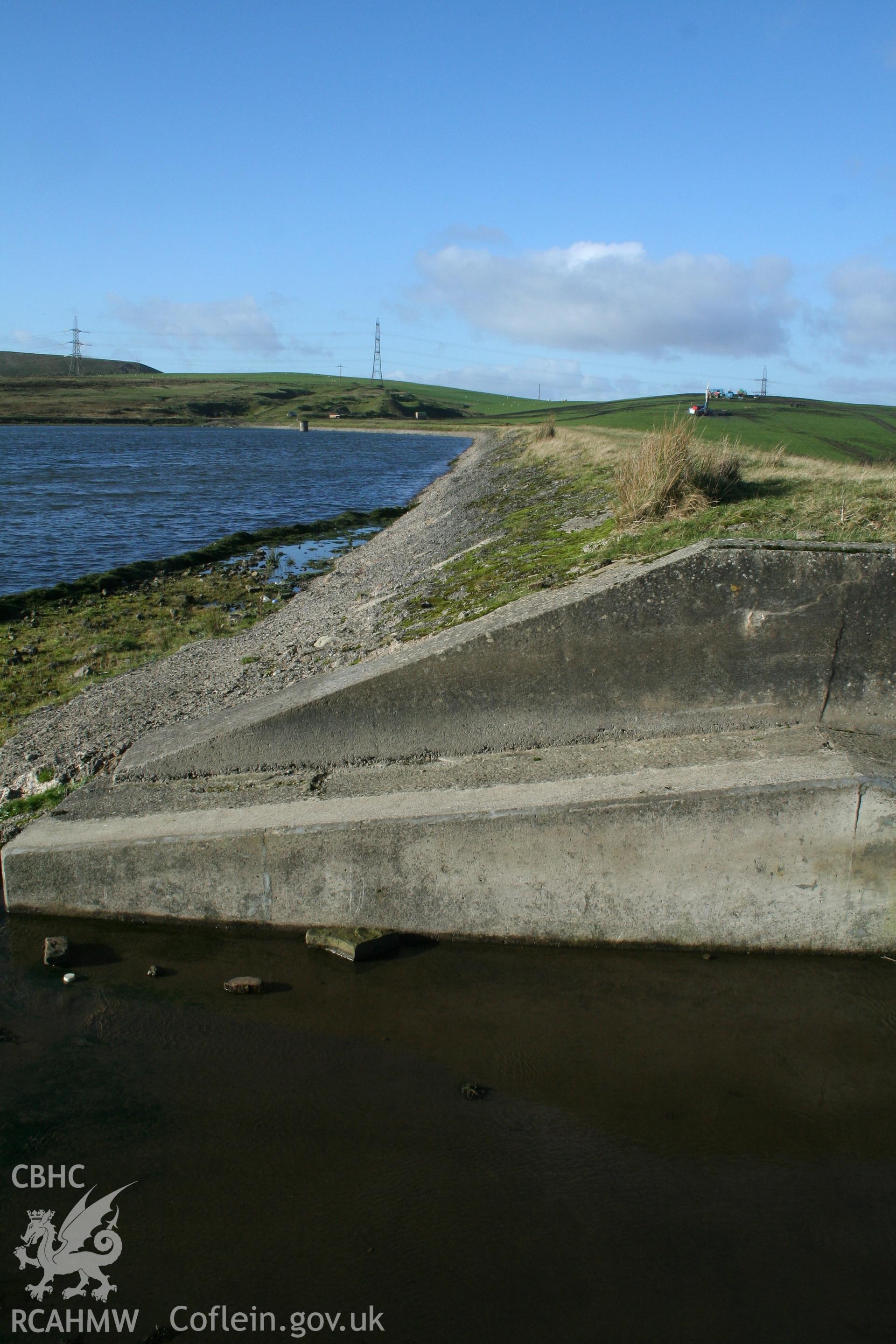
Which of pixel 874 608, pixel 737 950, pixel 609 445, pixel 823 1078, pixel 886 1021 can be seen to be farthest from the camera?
pixel 609 445

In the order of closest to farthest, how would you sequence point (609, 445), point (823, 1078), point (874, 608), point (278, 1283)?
point (278, 1283)
point (823, 1078)
point (874, 608)
point (609, 445)

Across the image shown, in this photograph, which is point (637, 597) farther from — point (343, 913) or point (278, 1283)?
point (278, 1283)

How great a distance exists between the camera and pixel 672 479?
10125mm

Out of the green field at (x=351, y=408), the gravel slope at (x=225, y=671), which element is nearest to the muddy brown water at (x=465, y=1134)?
the gravel slope at (x=225, y=671)

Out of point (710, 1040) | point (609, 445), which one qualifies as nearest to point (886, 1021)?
point (710, 1040)

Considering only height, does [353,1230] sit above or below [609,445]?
below

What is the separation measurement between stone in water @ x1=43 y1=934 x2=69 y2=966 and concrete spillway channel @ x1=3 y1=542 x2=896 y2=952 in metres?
0.43

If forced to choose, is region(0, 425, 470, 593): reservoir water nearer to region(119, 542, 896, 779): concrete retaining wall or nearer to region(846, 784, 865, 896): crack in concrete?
region(119, 542, 896, 779): concrete retaining wall

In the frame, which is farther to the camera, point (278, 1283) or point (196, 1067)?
point (196, 1067)

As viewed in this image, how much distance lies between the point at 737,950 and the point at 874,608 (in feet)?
8.40

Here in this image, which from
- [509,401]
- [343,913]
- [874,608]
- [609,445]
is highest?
Answer: [509,401]

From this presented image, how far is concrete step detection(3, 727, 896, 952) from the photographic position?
5.69 metres

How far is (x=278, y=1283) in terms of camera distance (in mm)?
3744

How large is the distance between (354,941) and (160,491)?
37.5 m
